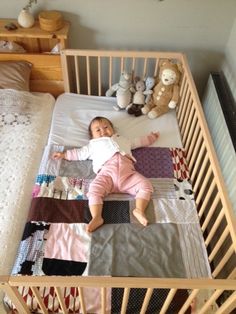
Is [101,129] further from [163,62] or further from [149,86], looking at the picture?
[163,62]

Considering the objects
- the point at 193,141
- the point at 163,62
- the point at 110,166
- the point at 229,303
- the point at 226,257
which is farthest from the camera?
the point at 163,62

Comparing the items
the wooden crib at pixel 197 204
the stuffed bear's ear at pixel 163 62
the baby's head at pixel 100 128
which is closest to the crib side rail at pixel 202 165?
the wooden crib at pixel 197 204

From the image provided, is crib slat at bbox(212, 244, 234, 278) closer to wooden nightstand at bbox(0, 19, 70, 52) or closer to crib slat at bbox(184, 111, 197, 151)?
crib slat at bbox(184, 111, 197, 151)

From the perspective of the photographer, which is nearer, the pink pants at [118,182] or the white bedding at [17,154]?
the white bedding at [17,154]

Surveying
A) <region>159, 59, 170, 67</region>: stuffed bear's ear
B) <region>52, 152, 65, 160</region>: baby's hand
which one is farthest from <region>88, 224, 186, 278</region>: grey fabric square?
<region>159, 59, 170, 67</region>: stuffed bear's ear

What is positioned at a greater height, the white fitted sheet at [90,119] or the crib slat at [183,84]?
the crib slat at [183,84]

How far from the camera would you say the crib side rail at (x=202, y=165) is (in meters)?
1.29

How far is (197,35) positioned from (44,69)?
1.01 m

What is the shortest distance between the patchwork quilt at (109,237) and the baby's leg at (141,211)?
23 millimetres

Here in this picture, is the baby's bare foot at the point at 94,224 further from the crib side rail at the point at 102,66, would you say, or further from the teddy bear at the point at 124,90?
the crib side rail at the point at 102,66

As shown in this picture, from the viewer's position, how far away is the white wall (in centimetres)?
174

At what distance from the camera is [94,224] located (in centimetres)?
128

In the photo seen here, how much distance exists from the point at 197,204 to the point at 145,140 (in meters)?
0.45

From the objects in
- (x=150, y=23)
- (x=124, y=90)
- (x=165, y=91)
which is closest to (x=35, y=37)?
(x=124, y=90)
